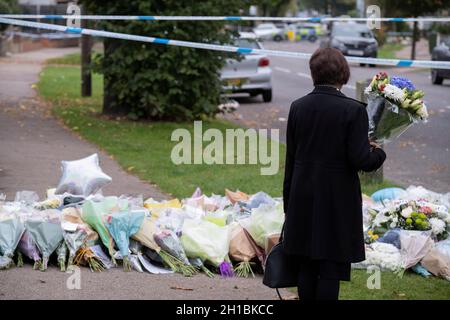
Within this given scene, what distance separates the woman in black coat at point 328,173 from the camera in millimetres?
5074

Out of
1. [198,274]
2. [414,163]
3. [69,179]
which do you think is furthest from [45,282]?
[414,163]

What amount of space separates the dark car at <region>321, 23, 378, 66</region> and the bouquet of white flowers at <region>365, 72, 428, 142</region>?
3259cm

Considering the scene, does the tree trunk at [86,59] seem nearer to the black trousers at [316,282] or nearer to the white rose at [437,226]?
the white rose at [437,226]

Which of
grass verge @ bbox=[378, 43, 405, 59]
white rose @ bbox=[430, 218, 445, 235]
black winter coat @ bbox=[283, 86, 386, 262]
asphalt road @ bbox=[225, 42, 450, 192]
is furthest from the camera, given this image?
grass verge @ bbox=[378, 43, 405, 59]

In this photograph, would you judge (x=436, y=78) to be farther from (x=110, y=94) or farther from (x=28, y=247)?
(x=28, y=247)

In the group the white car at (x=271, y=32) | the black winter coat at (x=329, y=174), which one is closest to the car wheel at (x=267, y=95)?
the black winter coat at (x=329, y=174)

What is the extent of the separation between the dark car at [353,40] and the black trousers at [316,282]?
109 ft

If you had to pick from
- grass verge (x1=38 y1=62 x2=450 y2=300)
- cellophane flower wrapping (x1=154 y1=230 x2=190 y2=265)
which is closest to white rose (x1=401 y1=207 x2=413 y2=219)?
grass verge (x1=38 y1=62 x2=450 y2=300)

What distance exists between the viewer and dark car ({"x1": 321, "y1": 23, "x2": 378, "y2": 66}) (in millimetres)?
38562

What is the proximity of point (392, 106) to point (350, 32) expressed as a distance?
34.7 metres

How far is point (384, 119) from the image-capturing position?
577 cm

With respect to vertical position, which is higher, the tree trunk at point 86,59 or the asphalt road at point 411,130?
the tree trunk at point 86,59

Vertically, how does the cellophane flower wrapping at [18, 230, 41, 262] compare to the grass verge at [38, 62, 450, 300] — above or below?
above

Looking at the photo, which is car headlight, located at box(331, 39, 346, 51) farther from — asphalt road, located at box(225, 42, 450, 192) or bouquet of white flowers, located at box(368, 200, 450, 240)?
bouquet of white flowers, located at box(368, 200, 450, 240)
